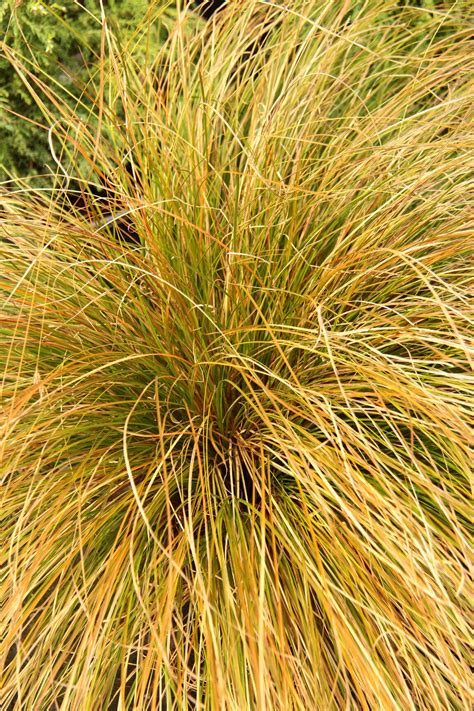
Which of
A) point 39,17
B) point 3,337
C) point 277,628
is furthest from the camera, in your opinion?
point 39,17

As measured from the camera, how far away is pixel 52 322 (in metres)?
1.08

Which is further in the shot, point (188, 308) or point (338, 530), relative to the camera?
point (188, 308)

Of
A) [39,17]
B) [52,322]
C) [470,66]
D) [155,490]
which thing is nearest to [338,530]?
[155,490]

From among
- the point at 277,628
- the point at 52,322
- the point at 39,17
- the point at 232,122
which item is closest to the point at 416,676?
the point at 277,628

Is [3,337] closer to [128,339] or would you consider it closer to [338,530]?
[128,339]

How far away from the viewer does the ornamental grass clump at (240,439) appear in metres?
0.87

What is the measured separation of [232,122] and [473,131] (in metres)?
0.54

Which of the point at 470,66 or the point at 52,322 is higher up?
the point at 470,66

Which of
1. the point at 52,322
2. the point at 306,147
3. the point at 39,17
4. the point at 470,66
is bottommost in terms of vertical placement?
the point at 52,322

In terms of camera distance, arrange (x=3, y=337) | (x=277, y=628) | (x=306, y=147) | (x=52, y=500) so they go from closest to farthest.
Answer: (x=277, y=628) → (x=52, y=500) → (x=3, y=337) → (x=306, y=147)

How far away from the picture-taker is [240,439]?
1.08 meters

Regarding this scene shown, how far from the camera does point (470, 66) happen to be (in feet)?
4.74

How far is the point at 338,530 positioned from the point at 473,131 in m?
0.90

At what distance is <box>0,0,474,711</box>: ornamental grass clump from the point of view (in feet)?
2.84
